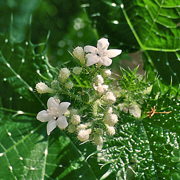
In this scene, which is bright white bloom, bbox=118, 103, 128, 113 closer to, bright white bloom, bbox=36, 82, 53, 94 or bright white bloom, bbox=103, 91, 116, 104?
bright white bloom, bbox=103, 91, 116, 104

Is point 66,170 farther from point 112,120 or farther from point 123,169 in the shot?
point 112,120

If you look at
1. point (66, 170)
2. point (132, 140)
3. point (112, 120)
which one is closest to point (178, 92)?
point (132, 140)

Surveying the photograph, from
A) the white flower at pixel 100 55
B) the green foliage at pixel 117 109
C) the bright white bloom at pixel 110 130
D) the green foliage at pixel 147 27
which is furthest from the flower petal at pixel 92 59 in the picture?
the green foliage at pixel 147 27

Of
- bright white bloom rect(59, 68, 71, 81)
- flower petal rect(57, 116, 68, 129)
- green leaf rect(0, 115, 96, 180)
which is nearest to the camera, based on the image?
flower petal rect(57, 116, 68, 129)

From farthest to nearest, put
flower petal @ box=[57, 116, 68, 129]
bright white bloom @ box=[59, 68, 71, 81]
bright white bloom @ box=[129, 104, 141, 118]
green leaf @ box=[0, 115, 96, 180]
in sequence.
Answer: green leaf @ box=[0, 115, 96, 180]
bright white bloom @ box=[129, 104, 141, 118]
bright white bloom @ box=[59, 68, 71, 81]
flower petal @ box=[57, 116, 68, 129]

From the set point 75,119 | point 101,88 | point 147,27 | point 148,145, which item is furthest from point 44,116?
point 147,27

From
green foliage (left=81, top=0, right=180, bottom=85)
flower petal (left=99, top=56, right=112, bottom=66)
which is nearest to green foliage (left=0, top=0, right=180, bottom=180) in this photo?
green foliage (left=81, top=0, right=180, bottom=85)

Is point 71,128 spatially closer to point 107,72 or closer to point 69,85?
point 69,85
